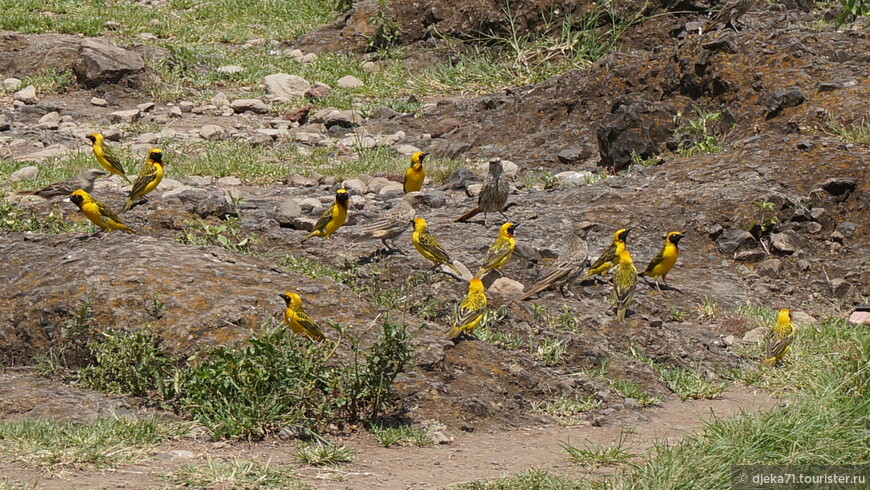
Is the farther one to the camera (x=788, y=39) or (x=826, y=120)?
(x=788, y=39)

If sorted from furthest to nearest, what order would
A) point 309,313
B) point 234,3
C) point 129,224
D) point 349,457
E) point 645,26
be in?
point 234,3, point 645,26, point 129,224, point 309,313, point 349,457

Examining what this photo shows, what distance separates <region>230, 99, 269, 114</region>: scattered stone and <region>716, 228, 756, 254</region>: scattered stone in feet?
26.7

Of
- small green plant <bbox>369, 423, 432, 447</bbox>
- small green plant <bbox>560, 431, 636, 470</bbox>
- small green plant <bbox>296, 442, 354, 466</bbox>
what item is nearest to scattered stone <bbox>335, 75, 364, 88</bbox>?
small green plant <bbox>369, 423, 432, 447</bbox>

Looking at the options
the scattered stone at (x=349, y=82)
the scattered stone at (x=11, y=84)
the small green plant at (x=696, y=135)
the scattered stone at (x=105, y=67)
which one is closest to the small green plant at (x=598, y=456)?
the small green plant at (x=696, y=135)

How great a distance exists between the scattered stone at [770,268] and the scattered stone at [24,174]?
7933mm

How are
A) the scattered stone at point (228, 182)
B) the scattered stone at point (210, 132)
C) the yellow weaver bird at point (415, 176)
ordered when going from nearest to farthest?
1. the yellow weaver bird at point (415, 176)
2. the scattered stone at point (228, 182)
3. the scattered stone at point (210, 132)

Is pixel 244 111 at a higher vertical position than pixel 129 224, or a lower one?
lower

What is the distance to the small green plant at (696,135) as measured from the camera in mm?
12820

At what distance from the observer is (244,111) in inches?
642

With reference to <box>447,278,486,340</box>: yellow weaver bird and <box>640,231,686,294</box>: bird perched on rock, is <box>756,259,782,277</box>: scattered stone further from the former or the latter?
<box>447,278,486,340</box>: yellow weaver bird

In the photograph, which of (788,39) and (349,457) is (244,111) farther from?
(349,457)

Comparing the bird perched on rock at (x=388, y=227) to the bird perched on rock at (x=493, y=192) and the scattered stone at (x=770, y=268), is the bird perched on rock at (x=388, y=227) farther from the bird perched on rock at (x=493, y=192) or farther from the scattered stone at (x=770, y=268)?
the scattered stone at (x=770, y=268)

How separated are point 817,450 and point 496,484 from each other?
1848 millimetres

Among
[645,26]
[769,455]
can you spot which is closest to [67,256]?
[769,455]
